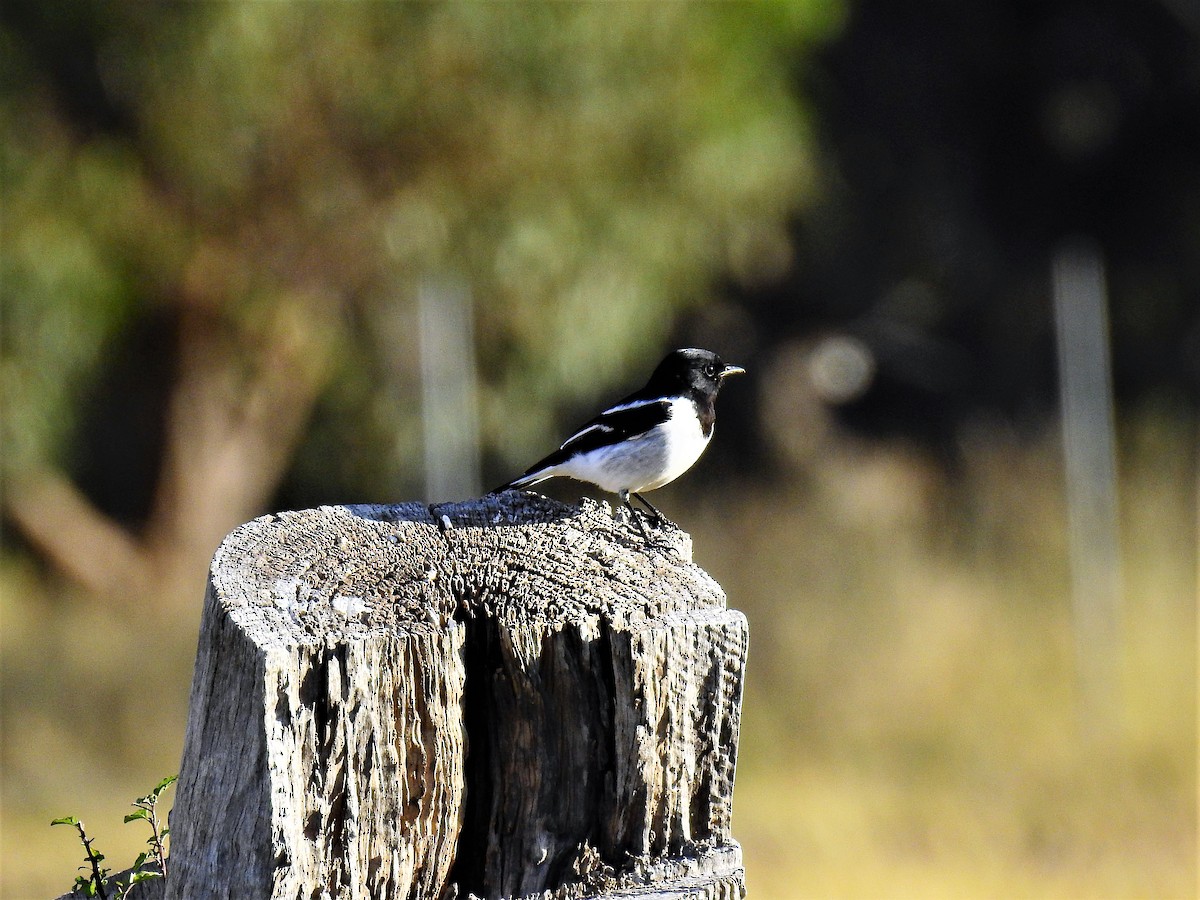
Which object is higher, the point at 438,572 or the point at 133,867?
the point at 438,572

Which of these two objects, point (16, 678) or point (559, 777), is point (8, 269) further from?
point (559, 777)

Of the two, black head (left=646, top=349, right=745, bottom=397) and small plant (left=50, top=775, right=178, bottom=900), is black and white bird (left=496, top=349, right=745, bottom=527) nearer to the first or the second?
black head (left=646, top=349, right=745, bottom=397)

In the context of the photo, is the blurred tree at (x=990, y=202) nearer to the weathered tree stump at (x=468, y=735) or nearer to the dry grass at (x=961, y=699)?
the dry grass at (x=961, y=699)

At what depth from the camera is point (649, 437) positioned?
4168 millimetres

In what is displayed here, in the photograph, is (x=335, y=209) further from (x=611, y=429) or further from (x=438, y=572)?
(x=438, y=572)

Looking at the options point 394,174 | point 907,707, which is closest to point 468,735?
point 907,707

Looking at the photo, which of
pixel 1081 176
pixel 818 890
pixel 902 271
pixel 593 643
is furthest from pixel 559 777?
pixel 1081 176

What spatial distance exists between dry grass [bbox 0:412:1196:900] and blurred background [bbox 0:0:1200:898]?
26mm

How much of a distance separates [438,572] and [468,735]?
0.87 feet

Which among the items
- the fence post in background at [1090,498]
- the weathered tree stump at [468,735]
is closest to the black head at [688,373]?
the weathered tree stump at [468,735]

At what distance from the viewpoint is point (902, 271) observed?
17.4m

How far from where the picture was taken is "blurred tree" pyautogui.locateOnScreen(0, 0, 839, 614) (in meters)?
10.3

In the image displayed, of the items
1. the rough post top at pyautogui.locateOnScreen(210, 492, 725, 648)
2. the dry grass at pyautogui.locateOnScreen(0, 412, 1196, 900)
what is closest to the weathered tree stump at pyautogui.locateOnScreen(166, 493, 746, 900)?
the rough post top at pyautogui.locateOnScreen(210, 492, 725, 648)

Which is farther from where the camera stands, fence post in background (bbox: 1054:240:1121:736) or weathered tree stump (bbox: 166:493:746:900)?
fence post in background (bbox: 1054:240:1121:736)
